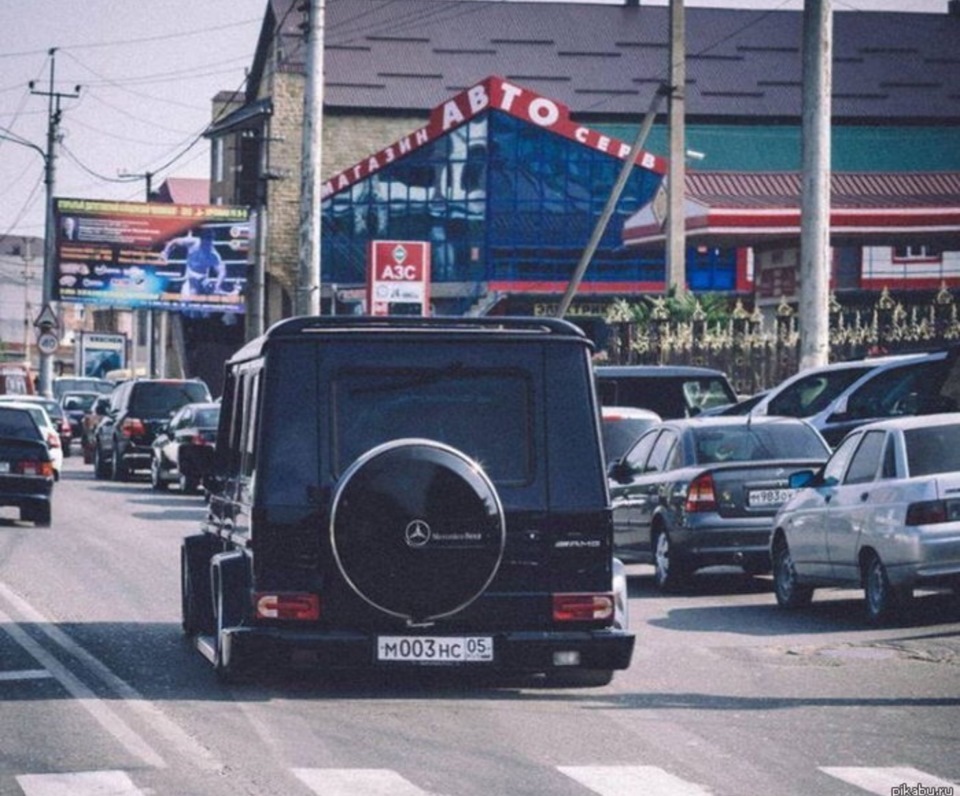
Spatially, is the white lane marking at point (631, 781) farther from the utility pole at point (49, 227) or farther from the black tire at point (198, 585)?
the utility pole at point (49, 227)

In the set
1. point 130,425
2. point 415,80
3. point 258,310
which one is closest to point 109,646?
point 130,425

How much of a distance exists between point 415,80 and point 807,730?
255 ft

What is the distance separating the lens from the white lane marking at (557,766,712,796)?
9.02 meters

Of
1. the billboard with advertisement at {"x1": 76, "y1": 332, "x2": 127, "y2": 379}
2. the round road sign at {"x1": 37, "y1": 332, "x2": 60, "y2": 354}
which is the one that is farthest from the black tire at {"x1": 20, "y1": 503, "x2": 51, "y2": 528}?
the billboard with advertisement at {"x1": 76, "y1": 332, "x2": 127, "y2": 379}

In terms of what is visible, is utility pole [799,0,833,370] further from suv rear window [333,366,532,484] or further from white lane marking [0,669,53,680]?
white lane marking [0,669,53,680]

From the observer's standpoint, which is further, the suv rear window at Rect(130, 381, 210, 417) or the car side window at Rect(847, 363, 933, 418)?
the suv rear window at Rect(130, 381, 210, 417)

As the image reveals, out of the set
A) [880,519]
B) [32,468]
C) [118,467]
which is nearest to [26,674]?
[880,519]

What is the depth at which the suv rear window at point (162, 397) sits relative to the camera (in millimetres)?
43250

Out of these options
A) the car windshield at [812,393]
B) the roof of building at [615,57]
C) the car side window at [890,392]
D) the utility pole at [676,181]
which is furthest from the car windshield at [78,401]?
the car side window at [890,392]

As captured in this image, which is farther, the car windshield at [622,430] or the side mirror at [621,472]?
the car windshield at [622,430]

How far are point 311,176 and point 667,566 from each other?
651 inches

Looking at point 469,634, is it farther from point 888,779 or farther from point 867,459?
point 867,459

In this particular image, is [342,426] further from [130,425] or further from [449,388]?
[130,425]

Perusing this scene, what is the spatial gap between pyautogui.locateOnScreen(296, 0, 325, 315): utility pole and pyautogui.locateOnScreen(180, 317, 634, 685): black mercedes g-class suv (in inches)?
895
